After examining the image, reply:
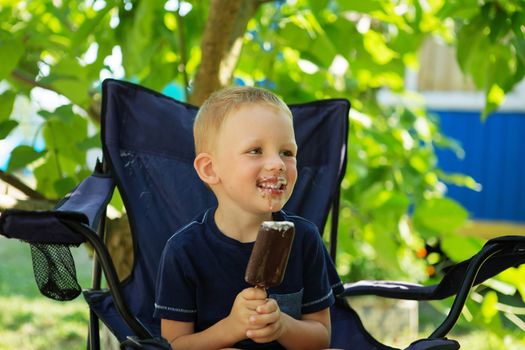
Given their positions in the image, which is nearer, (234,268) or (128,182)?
(234,268)

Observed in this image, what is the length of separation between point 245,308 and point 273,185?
0.24m

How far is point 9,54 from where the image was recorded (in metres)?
2.33

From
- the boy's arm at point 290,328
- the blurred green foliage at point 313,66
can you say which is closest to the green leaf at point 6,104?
the blurred green foliage at point 313,66

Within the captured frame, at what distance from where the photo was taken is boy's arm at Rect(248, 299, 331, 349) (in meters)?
1.48

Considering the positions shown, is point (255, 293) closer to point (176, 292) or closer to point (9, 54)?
point (176, 292)

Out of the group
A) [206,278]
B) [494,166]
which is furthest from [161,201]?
[494,166]

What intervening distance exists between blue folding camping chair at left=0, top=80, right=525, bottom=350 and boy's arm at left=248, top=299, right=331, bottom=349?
0.21 metres

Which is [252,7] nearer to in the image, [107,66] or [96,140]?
[107,66]

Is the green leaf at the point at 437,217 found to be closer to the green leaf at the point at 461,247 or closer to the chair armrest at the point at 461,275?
the green leaf at the point at 461,247

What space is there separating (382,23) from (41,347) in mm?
2094

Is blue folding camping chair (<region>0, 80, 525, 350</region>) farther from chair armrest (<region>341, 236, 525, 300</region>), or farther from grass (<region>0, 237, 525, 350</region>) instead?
grass (<region>0, 237, 525, 350</region>)

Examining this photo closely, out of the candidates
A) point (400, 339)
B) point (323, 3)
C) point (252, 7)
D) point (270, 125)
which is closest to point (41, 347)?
point (400, 339)

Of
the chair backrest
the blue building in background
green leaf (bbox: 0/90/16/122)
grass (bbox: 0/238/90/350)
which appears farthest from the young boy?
the blue building in background

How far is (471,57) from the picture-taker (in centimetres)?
252
